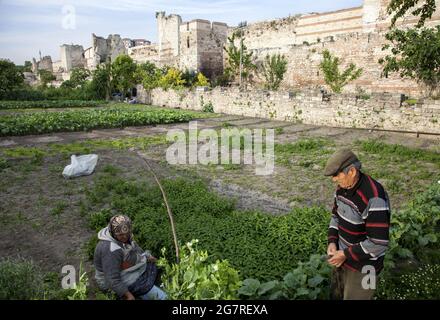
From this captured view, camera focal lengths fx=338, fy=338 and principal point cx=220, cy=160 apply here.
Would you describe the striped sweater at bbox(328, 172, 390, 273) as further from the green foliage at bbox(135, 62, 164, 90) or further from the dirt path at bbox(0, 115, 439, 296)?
the green foliage at bbox(135, 62, 164, 90)

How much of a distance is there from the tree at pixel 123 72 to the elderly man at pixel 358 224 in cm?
3696

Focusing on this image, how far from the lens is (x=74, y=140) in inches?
608

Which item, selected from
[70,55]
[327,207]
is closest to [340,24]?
[327,207]

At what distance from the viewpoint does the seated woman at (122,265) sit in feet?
12.3

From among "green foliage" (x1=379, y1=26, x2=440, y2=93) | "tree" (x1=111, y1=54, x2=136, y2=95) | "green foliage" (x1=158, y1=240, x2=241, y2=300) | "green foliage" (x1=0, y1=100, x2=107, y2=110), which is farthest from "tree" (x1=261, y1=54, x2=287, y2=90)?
"green foliage" (x1=158, y1=240, x2=241, y2=300)

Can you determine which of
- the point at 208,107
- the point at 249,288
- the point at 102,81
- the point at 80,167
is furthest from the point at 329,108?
the point at 102,81

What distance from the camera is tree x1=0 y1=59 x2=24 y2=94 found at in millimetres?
35875

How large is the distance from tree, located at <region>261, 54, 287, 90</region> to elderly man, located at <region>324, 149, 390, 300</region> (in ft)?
94.2

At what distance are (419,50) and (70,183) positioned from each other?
960 cm

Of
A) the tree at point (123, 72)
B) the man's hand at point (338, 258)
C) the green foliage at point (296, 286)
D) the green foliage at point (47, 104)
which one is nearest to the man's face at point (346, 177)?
the man's hand at point (338, 258)

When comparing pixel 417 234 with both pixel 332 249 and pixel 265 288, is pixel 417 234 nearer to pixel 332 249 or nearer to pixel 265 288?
pixel 332 249

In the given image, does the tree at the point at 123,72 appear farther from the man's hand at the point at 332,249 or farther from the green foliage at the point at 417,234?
the man's hand at the point at 332,249

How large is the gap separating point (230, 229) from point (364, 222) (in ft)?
8.77

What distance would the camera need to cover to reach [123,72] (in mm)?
37062
